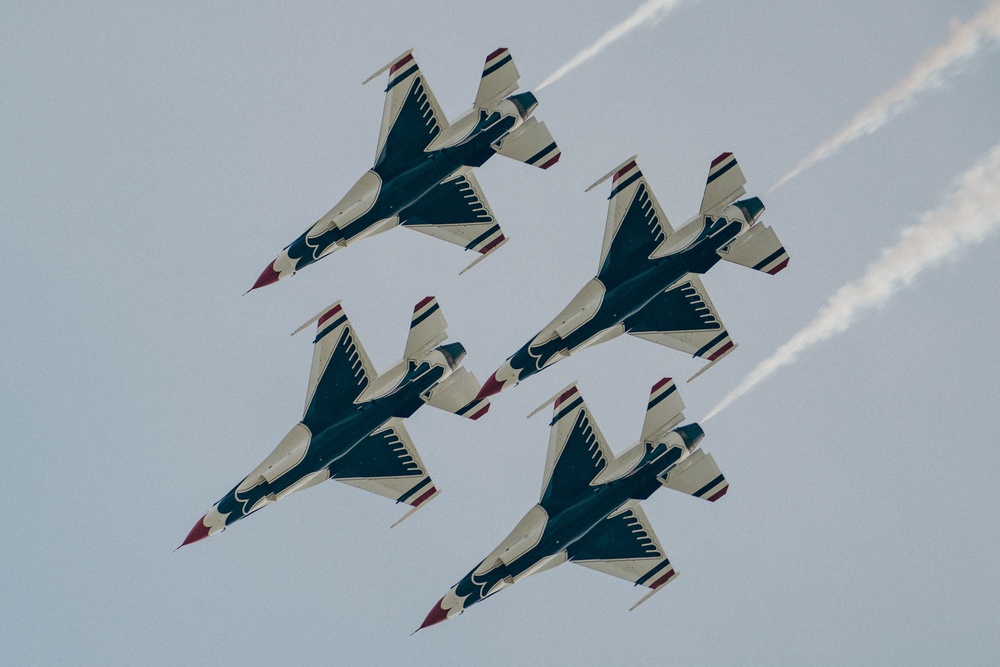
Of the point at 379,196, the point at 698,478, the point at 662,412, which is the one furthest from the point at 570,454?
the point at 379,196

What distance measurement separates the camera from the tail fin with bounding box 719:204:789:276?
201 feet

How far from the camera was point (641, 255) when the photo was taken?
61.3 m

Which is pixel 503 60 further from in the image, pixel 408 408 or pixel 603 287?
pixel 408 408

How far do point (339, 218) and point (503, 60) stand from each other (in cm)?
952

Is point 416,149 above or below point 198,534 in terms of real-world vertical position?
above

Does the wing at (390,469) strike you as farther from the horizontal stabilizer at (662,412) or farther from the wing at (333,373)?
the horizontal stabilizer at (662,412)

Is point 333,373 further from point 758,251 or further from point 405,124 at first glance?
point 758,251


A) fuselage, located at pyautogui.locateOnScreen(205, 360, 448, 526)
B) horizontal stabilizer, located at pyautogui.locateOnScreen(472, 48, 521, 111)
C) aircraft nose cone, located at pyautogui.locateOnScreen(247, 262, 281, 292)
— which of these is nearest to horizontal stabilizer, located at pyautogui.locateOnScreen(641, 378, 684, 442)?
fuselage, located at pyautogui.locateOnScreen(205, 360, 448, 526)

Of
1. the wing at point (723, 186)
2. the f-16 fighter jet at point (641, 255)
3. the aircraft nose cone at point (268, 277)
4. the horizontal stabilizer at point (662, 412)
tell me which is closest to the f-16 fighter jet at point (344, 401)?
the f-16 fighter jet at point (641, 255)

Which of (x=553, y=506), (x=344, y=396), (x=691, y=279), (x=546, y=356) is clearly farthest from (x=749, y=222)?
(x=344, y=396)

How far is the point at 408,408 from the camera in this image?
6178 cm

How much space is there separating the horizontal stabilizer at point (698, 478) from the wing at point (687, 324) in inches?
173

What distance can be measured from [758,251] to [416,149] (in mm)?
14941

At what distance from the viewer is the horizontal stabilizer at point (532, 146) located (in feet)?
203
